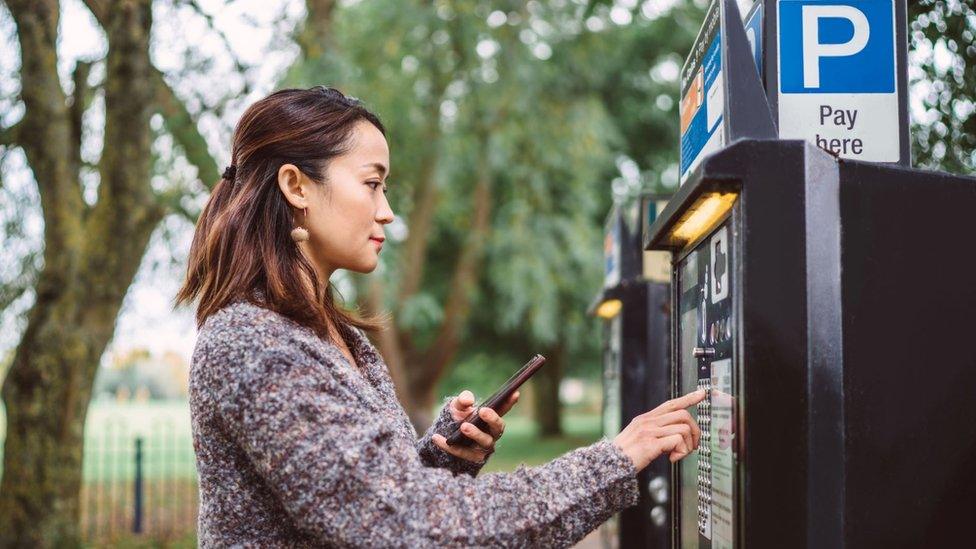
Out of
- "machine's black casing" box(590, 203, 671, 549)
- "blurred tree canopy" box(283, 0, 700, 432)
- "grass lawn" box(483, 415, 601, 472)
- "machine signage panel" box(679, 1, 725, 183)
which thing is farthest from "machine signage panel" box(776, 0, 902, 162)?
"grass lawn" box(483, 415, 601, 472)

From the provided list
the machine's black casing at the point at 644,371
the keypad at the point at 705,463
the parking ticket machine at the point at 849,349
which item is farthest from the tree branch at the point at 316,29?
the parking ticket machine at the point at 849,349

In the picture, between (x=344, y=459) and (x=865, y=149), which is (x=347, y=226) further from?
(x=865, y=149)

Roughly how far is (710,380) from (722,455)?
169mm

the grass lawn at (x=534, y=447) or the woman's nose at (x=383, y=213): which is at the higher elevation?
the woman's nose at (x=383, y=213)

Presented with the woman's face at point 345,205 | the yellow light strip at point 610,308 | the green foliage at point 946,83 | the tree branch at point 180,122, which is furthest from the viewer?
the tree branch at point 180,122

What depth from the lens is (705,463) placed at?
197 centimetres

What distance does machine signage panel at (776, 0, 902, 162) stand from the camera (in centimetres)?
193

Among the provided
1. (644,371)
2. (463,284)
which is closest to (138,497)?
(463,284)

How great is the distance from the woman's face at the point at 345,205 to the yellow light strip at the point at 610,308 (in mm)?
3057

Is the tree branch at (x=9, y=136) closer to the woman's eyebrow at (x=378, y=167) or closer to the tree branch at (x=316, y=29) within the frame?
the tree branch at (x=316, y=29)

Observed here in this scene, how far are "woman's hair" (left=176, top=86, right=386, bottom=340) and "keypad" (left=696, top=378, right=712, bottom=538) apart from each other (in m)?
0.75

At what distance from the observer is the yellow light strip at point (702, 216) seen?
5.63 feet

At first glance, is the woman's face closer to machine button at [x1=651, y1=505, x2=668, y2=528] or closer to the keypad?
the keypad

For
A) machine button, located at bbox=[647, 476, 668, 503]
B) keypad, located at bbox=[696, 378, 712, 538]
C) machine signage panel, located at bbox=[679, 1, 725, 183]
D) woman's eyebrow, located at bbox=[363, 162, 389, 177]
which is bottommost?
machine button, located at bbox=[647, 476, 668, 503]
